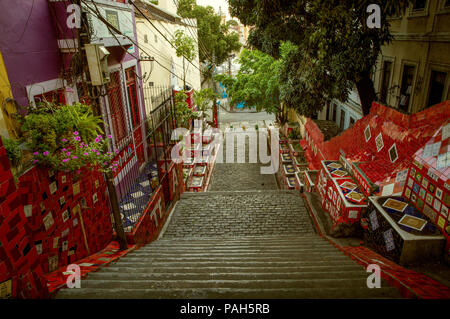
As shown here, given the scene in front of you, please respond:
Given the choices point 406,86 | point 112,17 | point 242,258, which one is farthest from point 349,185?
point 112,17

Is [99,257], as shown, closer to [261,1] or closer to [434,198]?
[434,198]

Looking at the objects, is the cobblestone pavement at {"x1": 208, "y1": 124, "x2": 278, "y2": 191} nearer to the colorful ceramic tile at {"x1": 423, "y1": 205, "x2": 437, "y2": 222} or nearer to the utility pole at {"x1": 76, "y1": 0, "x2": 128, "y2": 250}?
the utility pole at {"x1": 76, "y1": 0, "x2": 128, "y2": 250}

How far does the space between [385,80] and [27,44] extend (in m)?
11.8

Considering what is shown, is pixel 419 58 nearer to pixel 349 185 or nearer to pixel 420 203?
pixel 349 185

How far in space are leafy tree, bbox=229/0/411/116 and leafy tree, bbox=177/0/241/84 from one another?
2008cm

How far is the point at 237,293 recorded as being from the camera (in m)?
3.03

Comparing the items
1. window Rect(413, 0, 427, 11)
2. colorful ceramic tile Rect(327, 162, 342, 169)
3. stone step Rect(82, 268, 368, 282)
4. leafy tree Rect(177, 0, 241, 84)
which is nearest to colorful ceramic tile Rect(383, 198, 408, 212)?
stone step Rect(82, 268, 368, 282)

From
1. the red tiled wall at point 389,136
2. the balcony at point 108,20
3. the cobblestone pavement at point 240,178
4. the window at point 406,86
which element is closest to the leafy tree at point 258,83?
the cobblestone pavement at point 240,178

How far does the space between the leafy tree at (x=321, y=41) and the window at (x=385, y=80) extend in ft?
8.08

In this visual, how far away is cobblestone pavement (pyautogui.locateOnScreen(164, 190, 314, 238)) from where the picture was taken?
8.53m

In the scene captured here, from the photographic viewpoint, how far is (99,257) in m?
5.45

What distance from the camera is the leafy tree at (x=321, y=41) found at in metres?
6.23

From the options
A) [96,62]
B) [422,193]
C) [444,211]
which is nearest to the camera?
[444,211]

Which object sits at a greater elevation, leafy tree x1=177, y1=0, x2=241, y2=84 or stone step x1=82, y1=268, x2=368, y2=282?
leafy tree x1=177, y1=0, x2=241, y2=84
